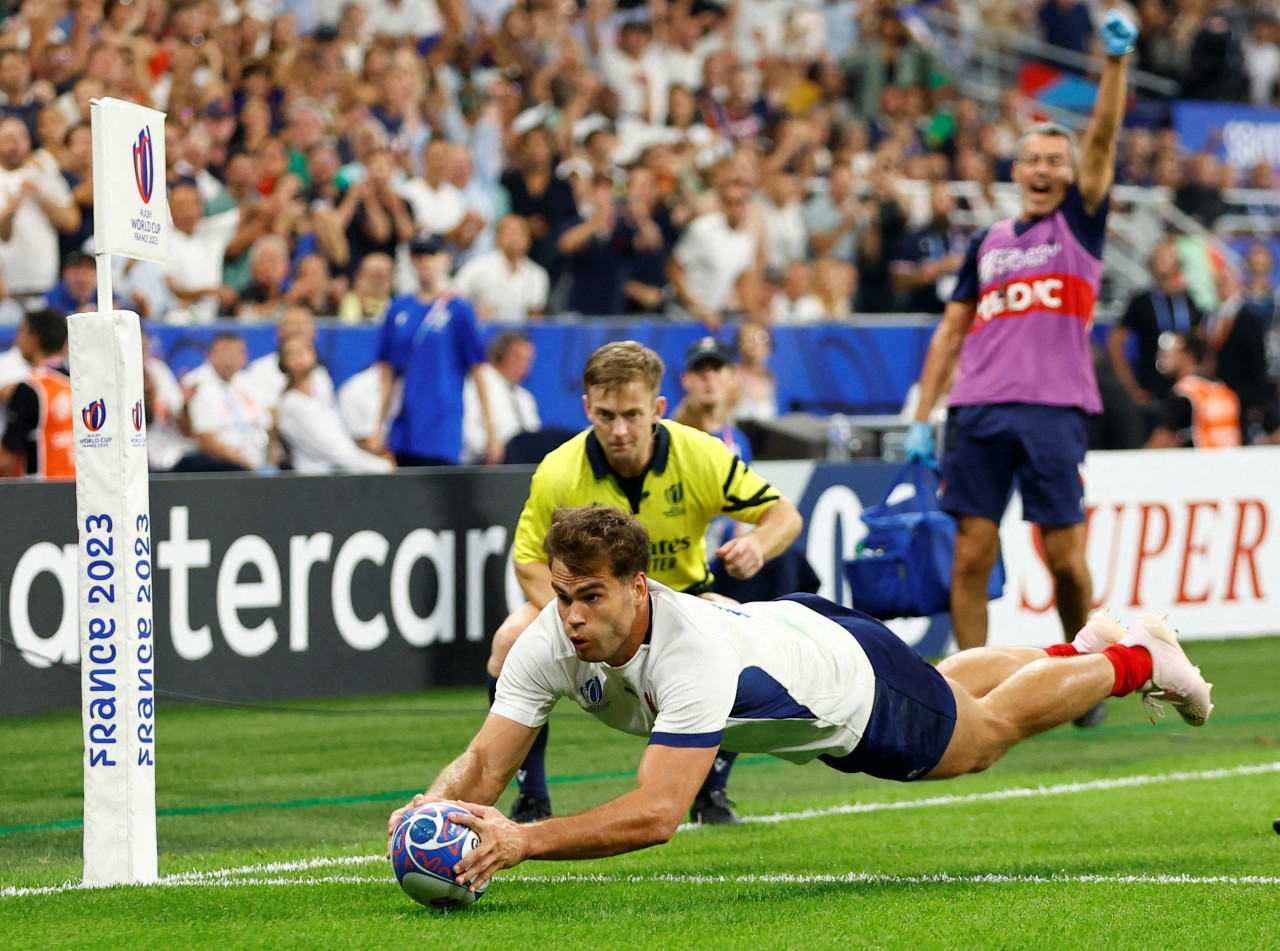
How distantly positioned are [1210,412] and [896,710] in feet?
39.9

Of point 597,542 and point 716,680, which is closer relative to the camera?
point 597,542

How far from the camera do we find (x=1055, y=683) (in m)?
6.36

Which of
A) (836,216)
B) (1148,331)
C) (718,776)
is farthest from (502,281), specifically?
(718,776)

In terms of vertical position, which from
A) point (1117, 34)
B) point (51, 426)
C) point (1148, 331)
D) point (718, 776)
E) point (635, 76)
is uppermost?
point (635, 76)

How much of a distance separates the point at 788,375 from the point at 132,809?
10.9 m

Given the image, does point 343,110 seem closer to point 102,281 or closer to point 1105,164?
point 1105,164

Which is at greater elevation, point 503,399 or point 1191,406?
point 503,399

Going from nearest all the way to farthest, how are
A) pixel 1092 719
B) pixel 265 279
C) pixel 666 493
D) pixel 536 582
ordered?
pixel 536 582 → pixel 666 493 → pixel 1092 719 → pixel 265 279

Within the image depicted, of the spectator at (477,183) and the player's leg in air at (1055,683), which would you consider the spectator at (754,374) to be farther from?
the player's leg in air at (1055,683)

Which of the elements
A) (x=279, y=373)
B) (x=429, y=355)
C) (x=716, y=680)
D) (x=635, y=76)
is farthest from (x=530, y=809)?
(x=635, y=76)

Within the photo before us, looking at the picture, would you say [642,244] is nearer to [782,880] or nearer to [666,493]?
[666,493]

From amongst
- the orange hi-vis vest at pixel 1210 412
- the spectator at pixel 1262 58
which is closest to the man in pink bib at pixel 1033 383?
the orange hi-vis vest at pixel 1210 412

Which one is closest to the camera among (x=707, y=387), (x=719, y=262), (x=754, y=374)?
(x=707, y=387)

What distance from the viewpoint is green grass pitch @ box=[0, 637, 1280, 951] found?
16.6 ft
